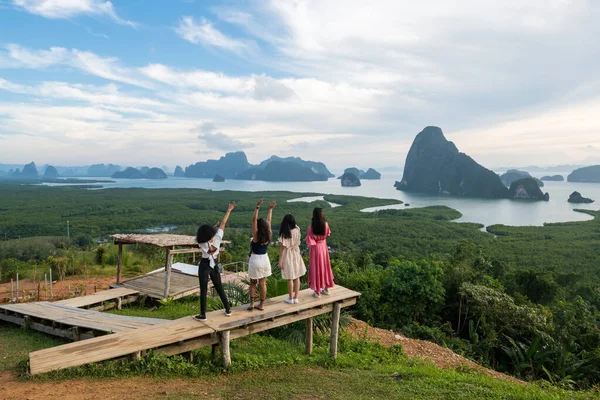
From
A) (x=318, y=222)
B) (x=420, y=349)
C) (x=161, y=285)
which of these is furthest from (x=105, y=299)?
(x=420, y=349)

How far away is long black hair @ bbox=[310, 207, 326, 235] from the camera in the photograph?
14.4 feet

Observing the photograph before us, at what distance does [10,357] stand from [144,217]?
45080 millimetres

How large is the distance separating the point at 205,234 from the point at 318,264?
149 cm

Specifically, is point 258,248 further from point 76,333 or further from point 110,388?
point 76,333

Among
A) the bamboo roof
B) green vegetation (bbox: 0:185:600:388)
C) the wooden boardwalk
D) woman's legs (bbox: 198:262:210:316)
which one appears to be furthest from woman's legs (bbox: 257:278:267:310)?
the wooden boardwalk

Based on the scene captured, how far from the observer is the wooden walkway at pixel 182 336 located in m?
3.34

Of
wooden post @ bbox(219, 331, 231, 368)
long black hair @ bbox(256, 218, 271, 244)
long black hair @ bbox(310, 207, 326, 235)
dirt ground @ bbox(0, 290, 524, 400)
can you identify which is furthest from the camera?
long black hair @ bbox(310, 207, 326, 235)

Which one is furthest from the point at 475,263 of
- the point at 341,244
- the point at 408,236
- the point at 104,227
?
the point at 104,227

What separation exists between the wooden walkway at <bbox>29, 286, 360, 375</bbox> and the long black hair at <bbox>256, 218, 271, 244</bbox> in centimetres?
80

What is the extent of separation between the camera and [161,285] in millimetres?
8188

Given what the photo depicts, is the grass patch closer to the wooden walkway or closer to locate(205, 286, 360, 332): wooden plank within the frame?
the wooden walkway

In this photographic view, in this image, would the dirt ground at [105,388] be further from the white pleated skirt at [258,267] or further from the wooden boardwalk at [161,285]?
the wooden boardwalk at [161,285]

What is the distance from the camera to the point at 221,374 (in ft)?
12.3

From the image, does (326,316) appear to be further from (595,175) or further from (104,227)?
(595,175)
